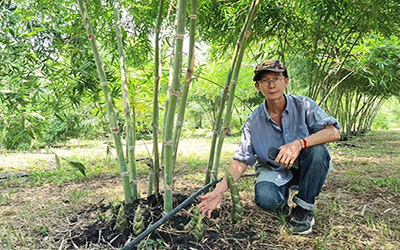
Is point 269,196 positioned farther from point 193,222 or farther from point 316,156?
point 193,222

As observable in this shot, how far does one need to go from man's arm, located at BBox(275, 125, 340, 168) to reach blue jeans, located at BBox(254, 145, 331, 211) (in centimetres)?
6

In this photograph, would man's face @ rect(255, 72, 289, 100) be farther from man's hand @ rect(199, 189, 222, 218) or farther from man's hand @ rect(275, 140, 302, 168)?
man's hand @ rect(199, 189, 222, 218)

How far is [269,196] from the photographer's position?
1.78 metres

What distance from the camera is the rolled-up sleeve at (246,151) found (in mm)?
1816

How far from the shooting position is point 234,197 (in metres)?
1.63

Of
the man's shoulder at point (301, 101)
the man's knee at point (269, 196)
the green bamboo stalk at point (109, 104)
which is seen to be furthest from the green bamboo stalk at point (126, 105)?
the man's shoulder at point (301, 101)

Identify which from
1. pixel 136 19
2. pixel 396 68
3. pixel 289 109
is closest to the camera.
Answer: pixel 289 109

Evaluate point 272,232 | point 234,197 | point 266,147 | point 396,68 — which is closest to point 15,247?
point 234,197

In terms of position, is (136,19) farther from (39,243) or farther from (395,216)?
(395,216)

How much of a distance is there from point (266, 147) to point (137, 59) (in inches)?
51.1

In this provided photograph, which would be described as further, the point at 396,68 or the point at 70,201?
the point at 396,68

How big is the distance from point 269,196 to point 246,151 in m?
0.31

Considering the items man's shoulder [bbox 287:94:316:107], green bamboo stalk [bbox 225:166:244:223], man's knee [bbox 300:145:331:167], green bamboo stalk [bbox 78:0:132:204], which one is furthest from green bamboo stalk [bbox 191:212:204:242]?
man's shoulder [bbox 287:94:316:107]

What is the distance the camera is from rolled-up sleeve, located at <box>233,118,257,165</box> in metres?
1.82
